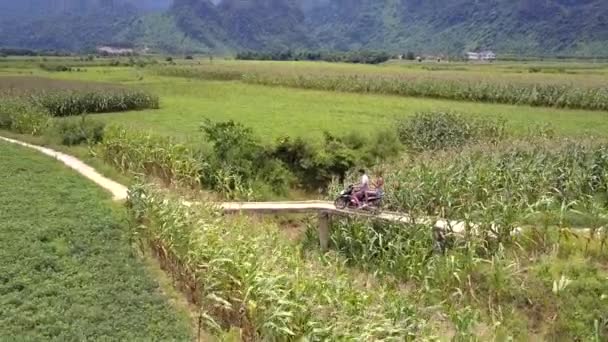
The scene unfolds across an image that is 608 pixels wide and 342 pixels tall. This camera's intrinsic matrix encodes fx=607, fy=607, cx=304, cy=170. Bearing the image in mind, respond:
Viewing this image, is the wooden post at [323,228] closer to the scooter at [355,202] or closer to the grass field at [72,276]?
the scooter at [355,202]

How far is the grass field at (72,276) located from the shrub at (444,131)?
12197 mm

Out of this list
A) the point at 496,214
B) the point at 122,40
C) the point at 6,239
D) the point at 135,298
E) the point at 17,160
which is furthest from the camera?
the point at 122,40

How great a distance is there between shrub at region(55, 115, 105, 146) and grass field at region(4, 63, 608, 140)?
2.96 m

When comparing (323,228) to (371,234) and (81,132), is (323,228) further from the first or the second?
(81,132)

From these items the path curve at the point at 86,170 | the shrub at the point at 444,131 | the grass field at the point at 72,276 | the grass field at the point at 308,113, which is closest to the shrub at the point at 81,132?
the path curve at the point at 86,170

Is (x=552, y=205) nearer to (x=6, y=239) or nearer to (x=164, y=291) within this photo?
(x=164, y=291)

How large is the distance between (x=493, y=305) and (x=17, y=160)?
16470 millimetres

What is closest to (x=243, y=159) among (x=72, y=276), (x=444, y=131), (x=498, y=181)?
Result: (x=498, y=181)

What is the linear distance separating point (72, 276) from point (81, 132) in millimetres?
14172

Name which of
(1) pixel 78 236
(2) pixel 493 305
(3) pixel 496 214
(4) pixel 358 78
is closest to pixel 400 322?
(2) pixel 493 305

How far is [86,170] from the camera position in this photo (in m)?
20.1

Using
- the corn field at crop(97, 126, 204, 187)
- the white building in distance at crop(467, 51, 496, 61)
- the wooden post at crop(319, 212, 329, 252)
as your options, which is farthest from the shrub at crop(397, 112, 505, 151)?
the white building in distance at crop(467, 51, 496, 61)

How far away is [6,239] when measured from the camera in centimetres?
1291

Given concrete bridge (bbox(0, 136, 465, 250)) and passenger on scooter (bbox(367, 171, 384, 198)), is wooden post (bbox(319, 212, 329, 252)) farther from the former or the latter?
passenger on scooter (bbox(367, 171, 384, 198))
